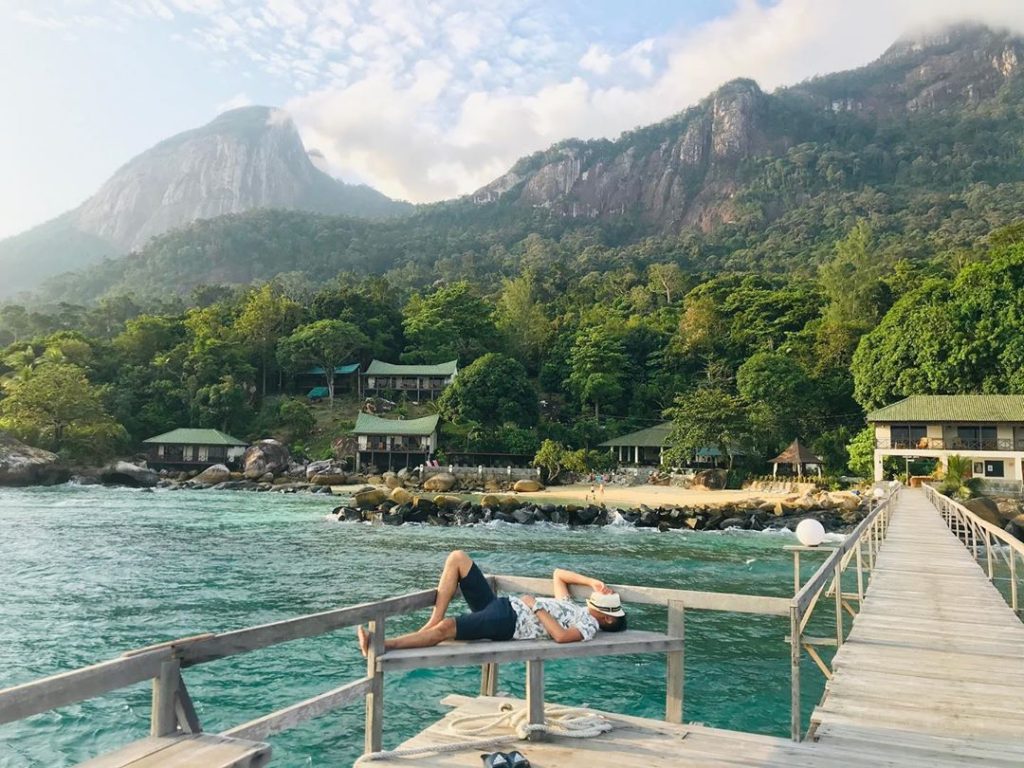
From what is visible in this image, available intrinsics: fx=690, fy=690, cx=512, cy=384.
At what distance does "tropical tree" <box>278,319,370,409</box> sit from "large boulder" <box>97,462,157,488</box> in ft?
58.6

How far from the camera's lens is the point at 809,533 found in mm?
7551

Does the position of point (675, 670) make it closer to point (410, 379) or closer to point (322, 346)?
point (410, 379)

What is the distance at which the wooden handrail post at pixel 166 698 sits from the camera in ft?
9.33

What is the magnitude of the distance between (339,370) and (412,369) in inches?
297

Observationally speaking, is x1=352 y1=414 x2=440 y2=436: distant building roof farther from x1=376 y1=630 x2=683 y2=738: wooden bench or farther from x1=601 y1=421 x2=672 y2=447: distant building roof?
x1=376 y1=630 x2=683 y2=738: wooden bench

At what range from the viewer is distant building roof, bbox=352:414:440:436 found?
167ft

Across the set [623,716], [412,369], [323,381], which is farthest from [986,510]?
[323,381]

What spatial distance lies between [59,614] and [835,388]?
47739mm

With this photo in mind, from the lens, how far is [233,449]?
53.5m

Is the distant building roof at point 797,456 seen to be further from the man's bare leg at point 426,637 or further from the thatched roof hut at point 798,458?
the man's bare leg at point 426,637

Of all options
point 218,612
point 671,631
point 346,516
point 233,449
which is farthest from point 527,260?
point 671,631

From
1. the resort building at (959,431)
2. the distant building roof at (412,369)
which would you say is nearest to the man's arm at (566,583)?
the resort building at (959,431)

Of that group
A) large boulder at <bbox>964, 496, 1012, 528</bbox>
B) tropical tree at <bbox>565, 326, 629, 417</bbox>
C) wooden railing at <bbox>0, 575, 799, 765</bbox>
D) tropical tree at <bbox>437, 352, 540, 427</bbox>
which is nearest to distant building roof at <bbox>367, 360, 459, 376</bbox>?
tropical tree at <bbox>437, 352, 540, 427</bbox>

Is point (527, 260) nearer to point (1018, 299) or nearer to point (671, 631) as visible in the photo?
point (1018, 299)
